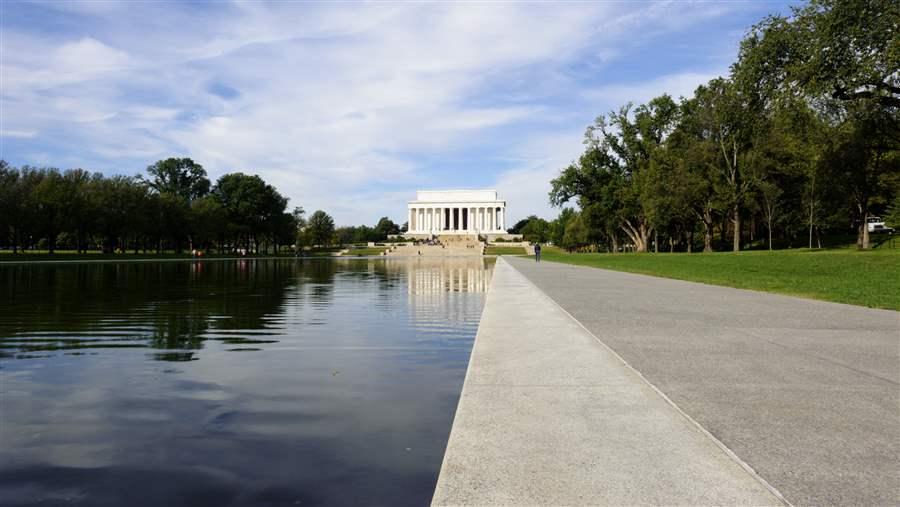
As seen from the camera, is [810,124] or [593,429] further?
[810,124]

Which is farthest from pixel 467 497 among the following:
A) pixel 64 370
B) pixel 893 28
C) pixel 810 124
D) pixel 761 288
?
pixel 810 124

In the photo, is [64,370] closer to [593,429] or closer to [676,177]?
[593,429]

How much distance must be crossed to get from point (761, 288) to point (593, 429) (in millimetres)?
17421

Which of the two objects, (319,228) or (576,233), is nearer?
(576,233)

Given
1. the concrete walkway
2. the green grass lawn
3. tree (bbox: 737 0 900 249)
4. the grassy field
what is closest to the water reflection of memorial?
the concrete walkway

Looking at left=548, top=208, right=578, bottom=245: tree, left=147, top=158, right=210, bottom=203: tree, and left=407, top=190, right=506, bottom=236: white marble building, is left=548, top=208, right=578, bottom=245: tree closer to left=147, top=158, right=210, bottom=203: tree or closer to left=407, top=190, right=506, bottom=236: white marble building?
left=407, top=190, right=506, bottom=236: white marble building

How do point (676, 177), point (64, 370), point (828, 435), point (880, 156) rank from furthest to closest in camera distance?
1. point (676, 177)
2. point (880, 156)
3. point (64, 370)
4. point (828, 435)

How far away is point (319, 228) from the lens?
120375 millimetres

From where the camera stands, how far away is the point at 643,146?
66438mm

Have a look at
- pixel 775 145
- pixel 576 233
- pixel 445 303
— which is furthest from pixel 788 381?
pixel 576 233

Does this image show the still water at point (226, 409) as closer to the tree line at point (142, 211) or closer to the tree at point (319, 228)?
the tree line at point (142, 211)

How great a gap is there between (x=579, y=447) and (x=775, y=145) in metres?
55.9

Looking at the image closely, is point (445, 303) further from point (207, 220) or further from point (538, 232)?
point (538, 232)

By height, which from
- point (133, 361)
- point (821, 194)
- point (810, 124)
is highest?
point (810, 124)
